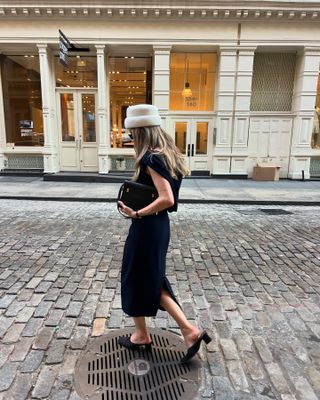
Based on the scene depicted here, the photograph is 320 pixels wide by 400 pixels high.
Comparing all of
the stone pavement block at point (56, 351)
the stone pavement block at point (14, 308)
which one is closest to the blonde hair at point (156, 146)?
the stone pavement block at point (56, 351)

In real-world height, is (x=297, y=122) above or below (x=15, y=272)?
above

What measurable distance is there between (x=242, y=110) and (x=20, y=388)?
12.8 m

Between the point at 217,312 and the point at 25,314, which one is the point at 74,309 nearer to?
the point at 25,314

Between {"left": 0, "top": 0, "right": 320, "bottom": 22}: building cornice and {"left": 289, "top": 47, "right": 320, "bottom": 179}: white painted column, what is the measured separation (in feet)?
5.15

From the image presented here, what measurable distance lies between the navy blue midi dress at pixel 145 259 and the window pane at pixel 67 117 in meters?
12.7

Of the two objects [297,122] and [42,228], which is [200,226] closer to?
[42,228]

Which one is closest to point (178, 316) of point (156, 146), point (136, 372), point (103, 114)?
point (136, 372)

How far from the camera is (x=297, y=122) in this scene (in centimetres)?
1348

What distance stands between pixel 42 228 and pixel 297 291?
4.90 metres

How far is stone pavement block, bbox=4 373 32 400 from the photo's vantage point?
88.4 inches

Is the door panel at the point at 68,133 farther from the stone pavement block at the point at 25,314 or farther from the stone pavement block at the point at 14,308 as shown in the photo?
the stone pavement block at the point at 25,314

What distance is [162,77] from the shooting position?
512 inches

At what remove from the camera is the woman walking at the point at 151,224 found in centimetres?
231

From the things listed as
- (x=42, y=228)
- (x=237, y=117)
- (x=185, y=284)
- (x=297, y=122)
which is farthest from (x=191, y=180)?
(x=185, y=284)
